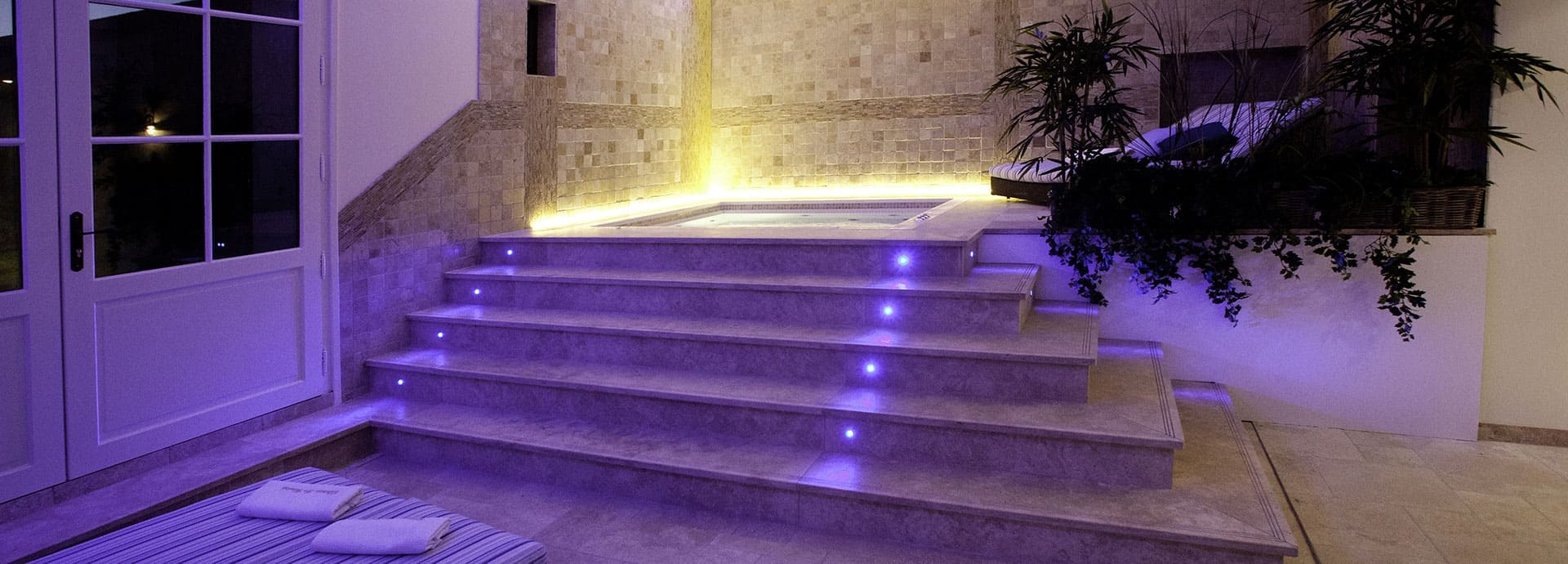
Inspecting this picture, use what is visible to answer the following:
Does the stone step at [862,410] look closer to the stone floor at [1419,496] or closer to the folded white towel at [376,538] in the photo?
the stone floor at [1419,496]

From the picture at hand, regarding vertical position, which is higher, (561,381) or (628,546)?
(561,381)

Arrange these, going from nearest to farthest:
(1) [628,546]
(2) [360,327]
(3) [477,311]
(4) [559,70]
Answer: (1) [628,546], (2) [360,327], (3) [477,311], (4) [559,70]

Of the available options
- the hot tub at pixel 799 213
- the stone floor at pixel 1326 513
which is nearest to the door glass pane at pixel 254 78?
the stone floor at pixel 1326 513

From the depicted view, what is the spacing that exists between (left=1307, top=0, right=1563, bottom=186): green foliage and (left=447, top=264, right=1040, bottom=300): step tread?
5.53 feet

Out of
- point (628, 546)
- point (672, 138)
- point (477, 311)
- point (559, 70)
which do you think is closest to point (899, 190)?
point (672, 138)

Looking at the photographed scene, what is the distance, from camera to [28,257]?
3420mm

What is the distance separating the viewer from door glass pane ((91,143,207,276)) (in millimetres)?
3678

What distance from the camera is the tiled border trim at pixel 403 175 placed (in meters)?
4.75

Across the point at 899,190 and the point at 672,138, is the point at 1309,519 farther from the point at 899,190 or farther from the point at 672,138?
the point at 672,138

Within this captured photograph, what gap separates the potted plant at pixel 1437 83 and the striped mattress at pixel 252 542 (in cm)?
396

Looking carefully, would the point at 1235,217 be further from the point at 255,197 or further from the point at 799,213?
the point at 255,197

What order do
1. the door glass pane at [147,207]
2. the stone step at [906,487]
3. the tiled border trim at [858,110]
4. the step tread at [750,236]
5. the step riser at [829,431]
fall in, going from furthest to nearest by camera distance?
the tiled border trim at [858,110]
the step tread at [750,236]
the door glass pane at [147,207]
the step riser at [829,431]
the stone step at [906,487]

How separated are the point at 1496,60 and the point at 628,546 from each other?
3990mm

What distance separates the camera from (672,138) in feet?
26.5
